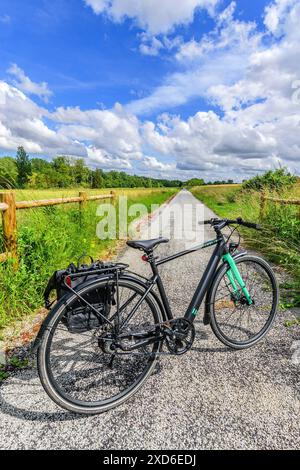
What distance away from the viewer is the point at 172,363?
8.73 ft

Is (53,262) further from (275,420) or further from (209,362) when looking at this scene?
(275,420)

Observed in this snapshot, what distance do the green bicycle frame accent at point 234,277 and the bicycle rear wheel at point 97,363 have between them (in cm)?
86

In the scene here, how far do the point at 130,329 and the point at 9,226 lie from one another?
228 centimetres

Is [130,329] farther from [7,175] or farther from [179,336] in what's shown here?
[7,175]

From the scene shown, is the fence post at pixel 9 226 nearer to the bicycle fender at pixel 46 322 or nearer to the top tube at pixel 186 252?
the bicycle fender at pixel 46 322

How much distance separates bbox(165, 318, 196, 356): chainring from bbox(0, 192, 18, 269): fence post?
7.40ft

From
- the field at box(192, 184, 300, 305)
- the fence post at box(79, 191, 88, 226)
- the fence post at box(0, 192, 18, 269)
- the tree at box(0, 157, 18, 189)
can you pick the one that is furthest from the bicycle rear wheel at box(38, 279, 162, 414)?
the fence post at box(79, 191, 88, 226)

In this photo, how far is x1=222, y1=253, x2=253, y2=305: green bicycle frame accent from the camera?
2.73m

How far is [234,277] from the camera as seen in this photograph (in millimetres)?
2832

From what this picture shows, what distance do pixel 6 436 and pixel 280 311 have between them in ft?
10.7

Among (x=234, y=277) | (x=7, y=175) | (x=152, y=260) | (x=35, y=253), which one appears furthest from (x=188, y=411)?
(x=7, y=175)

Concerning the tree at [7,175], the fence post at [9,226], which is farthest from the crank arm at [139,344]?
the tree at [7,175]
